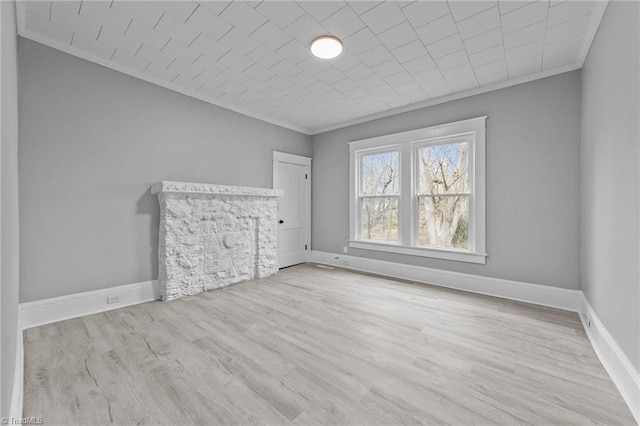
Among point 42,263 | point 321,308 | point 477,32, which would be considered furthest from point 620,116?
point 42,263

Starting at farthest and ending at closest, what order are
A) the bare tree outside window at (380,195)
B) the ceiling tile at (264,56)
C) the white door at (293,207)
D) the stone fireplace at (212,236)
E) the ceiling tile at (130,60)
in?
the white door at (293,207) < the bare tree outside window at (380,195) < the stone fireplace at (212,236) < the ceiling tile at (130,60) < the ceiling tile at (264,56)

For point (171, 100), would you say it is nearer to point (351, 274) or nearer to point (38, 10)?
point (38, 10)

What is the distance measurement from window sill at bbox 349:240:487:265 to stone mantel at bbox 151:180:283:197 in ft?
5.73

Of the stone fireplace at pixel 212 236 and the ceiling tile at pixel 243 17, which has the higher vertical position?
the ceiling tile at pixel 243 17

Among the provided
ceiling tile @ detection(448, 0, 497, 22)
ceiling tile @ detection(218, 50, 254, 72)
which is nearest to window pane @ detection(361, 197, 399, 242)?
ceiling tile @ detection(448, 0, 497, 22)

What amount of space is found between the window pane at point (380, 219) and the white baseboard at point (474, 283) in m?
0.44

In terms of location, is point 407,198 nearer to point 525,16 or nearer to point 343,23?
point 525,16

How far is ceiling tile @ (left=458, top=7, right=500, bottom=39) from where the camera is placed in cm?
222

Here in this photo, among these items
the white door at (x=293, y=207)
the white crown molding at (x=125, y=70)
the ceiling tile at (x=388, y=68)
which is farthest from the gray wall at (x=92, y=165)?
the ceiling tile at (x=388, y=68)

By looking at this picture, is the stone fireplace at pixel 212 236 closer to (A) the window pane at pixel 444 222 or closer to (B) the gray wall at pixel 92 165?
(B) the gray wall at pixel 92 165

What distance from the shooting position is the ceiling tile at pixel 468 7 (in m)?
2.09

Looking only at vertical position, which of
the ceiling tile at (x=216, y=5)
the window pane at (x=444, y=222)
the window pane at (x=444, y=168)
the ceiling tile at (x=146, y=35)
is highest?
the ceiling tile at (x=146, y=35)

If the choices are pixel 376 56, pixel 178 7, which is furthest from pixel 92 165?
pixel 376 56

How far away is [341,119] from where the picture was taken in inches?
192
